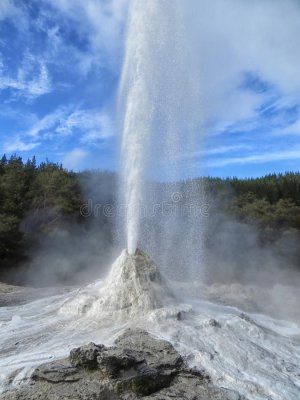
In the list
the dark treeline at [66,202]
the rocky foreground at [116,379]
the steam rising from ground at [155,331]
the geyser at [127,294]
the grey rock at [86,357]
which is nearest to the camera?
the rocky foreground at [116,379]

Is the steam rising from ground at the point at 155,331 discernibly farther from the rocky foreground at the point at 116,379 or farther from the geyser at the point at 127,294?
the rocky foreground at the point at 116,379

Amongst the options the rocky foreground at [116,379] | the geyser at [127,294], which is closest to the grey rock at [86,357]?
the rocky foreground at [116,379]

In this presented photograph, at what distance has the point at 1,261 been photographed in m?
16.8

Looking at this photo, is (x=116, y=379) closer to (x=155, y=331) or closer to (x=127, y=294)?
(x=155, y=331)

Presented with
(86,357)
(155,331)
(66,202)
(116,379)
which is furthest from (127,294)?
(66,202)

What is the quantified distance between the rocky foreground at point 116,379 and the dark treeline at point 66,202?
1300 cm

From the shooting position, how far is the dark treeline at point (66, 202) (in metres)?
17.9

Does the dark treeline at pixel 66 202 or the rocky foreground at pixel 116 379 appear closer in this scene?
the rocky foreground at pixel 116 379

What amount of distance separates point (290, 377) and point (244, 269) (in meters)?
11.0

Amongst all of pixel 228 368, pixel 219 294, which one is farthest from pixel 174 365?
pixel 219 294

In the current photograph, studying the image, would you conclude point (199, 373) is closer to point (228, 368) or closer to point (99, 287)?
point (228, 368)

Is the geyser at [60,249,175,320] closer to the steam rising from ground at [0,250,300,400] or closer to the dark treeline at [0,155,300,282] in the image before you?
the steam rising from ground at [0,250,300,400]

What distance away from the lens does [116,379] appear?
3.95 metres

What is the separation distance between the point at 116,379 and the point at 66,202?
16600 millimetres
